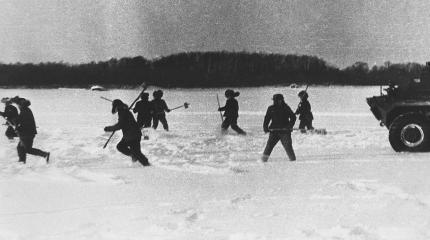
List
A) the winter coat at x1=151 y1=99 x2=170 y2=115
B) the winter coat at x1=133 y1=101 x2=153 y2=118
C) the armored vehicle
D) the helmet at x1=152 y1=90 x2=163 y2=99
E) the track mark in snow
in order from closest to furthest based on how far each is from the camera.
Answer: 1. the track mark in snow
2. the armored vehicle
3. the winter coat at x1=133 y1=101 x2=153 y2=118
4. the helmet at x1=152 y1=90 x2=163 y2=99
5. the winter coat at x1=151 y1=99 x2=170 y2=115

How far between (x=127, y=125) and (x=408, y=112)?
5.71 meters

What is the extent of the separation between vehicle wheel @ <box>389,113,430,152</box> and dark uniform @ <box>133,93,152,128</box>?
6.71 m

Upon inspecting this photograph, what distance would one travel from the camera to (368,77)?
37.0 ft

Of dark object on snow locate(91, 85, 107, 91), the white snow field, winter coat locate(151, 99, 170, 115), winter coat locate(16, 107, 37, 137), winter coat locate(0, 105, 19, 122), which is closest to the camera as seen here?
the white snow field

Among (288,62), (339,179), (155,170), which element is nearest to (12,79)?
(155,170)

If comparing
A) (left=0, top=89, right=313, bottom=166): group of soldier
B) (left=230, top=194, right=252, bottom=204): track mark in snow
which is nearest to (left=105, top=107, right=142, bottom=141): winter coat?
(left=0, top=89, right=313, bottom=166): group of soldier

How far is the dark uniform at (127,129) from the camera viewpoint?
8914 mm

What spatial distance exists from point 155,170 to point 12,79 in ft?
11.8

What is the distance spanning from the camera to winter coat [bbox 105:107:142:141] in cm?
895

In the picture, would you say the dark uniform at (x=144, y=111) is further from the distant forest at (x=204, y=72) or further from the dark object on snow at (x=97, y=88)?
the dark object on snow at (x=97, y=88)

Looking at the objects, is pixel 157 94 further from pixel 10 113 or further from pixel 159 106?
pixel 10 113

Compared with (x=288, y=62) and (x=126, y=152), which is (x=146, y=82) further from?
(x=288, y=62)

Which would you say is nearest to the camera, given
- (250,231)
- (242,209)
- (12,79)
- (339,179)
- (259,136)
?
(250,231)

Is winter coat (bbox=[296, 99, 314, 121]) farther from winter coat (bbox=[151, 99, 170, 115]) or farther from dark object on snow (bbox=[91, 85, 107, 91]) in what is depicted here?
dark object on snow (bbox=[91, 85, 107, 91])
